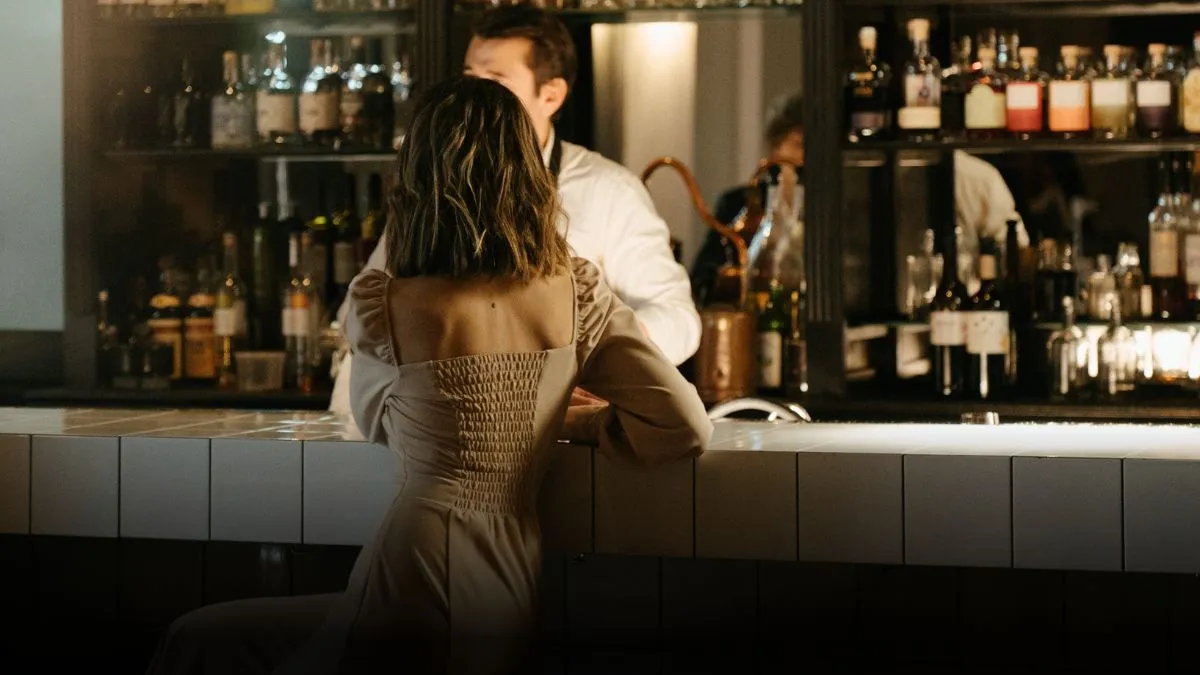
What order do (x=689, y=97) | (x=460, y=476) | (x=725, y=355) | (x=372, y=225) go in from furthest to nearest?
(x=689, y=97) < (x=372, y=225) < (x=725, y=355) < (x=460, y=476)

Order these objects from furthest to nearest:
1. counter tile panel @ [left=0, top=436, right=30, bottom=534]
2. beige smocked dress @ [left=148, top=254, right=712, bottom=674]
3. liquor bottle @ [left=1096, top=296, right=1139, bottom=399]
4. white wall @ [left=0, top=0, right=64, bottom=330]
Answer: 1. white wall @ [left=0, top=0, right=64, bottom=330]
2. liquor bottle @ [left=1096, top=296, right=1139, bottom=399]
3. counter tile panel @ [left=0, top=436, right=30, bottom=534]
4. beige smocked dress @ [left=148, top=254, right=712, bottom=674]

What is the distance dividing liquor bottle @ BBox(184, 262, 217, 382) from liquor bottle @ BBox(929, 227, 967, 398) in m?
1.65

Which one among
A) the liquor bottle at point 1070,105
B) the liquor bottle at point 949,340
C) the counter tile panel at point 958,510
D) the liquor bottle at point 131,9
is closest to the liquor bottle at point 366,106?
the liquor bottle at point 131,9

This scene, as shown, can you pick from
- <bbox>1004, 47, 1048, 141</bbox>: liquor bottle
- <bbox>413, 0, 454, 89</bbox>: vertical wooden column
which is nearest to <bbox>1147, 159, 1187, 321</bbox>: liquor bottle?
<bbox>1004, 47, 1048, 141</bbox>: liquor bottle

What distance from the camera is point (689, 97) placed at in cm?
353

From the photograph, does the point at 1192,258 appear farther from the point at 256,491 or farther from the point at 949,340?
the point at 256,491

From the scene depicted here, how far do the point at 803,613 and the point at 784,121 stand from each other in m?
1.84

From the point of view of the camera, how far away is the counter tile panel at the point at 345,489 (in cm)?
173

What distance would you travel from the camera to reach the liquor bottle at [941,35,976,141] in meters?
3.12

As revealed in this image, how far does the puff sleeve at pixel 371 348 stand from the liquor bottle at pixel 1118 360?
1978mm

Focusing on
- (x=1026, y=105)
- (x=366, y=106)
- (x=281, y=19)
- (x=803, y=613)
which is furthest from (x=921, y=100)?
(x=803, y=613)

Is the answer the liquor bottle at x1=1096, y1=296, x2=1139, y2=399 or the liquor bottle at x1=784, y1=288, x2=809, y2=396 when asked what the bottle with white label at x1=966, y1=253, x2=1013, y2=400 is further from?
the liquor bottle at x1=784, y1=288, x2=809, y2=396

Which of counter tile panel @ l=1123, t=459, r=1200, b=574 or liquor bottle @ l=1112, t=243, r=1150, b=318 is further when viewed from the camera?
liquor bottle @ l=1112, t=243, r=1150, b=318

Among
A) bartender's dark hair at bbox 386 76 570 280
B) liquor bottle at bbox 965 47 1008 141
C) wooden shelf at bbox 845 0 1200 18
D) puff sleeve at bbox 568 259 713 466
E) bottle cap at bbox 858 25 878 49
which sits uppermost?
wooden shelf at bbox 845 0 1200 18
